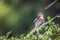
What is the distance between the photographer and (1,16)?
1.68 meters

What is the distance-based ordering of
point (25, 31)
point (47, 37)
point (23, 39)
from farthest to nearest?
point (25, 31), point (23, 39), point (47, 37)

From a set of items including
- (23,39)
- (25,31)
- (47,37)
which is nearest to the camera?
(47,37)

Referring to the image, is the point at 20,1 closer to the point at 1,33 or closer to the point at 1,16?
the point at 1,16

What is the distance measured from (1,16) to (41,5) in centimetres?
39

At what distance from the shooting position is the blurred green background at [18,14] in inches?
64.4

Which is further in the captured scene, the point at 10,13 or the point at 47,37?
the point at 10,13

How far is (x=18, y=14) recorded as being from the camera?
1.67 m

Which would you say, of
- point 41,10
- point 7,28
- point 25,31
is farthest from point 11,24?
point 41,10

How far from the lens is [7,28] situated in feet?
5.40

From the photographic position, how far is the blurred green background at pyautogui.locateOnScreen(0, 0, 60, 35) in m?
1.64

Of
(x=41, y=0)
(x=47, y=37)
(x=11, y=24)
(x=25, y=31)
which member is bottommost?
(x=47, y=37)

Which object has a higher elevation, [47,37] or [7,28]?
[7,28]

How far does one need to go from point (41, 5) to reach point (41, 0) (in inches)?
1.9

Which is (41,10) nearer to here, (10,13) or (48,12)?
(48,12)
